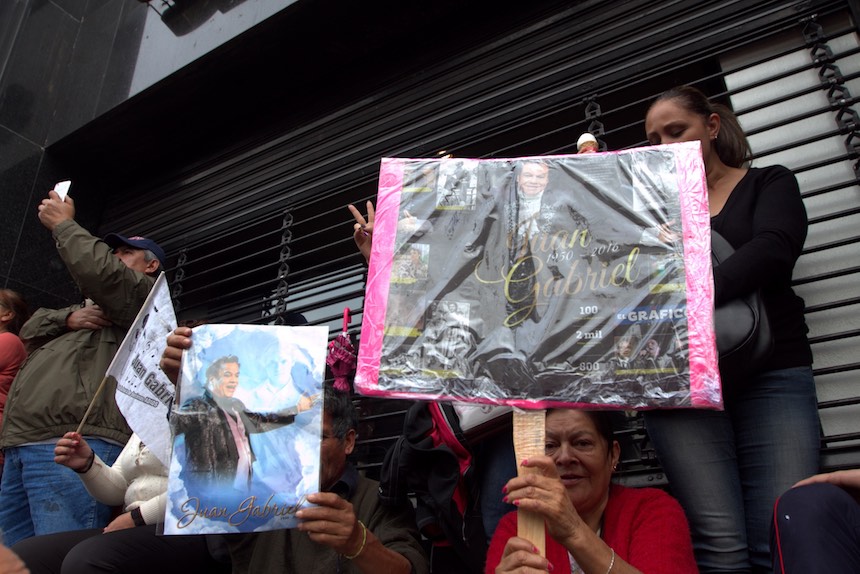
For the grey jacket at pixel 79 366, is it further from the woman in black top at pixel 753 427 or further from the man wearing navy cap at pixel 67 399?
the woman in black top at pixel 753 427

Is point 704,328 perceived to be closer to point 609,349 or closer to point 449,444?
point 609,349

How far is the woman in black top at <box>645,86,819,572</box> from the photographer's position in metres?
1.81

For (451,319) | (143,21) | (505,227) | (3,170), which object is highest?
(143,21)

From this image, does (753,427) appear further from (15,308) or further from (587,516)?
(15,308)

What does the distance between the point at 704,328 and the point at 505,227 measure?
62cm

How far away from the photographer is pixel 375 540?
2.09 metres

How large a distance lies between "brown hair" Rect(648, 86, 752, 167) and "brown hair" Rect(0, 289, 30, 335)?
3.97 m

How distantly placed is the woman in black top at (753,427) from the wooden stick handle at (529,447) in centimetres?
52

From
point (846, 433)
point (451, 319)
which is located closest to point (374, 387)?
point (451, 319)

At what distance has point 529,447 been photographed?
1.67m

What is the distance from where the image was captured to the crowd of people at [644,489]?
1565 mm

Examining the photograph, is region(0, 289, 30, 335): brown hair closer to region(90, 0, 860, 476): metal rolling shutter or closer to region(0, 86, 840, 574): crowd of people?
region(90, 0, 860, 476): metal rolling shutter

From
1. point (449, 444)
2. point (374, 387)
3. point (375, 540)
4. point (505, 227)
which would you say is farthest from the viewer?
point (449, 444)

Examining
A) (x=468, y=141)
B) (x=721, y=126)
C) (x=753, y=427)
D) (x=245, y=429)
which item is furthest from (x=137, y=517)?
(x=721, y=126)
